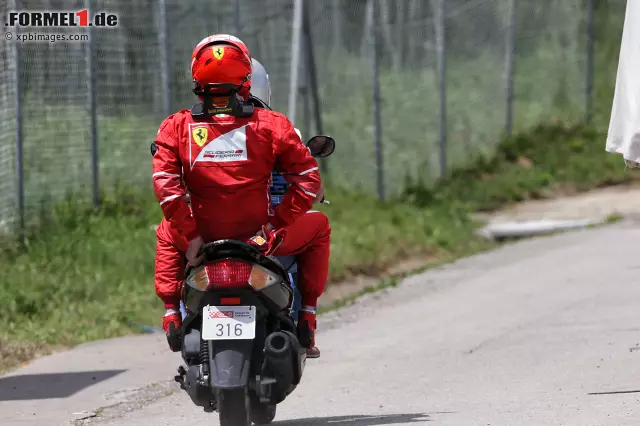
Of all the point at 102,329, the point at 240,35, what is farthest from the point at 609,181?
the point at 102,329

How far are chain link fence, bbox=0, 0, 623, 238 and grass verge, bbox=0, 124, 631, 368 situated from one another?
Result: 28cm

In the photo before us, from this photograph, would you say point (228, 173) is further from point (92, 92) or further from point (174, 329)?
point (92, 92)

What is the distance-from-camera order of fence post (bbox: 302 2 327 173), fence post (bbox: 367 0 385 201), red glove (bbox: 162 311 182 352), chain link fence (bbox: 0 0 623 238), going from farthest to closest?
fence post (bbox: 367 0 385 201)
fence post (bbox: 302 2 327 173)
chain link fence (bbox: 0 0 623 238)
red glove (bbox: 162 311 182 352)

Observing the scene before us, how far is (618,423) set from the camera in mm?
6723

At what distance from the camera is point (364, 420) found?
7293mm

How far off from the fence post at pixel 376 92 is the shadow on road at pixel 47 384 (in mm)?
8020

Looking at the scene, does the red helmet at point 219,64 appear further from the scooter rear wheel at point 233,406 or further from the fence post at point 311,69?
the fence post at point 311,69

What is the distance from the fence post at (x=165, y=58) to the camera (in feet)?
46.7

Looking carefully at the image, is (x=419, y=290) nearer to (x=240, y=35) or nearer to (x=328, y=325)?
(x=328, y=325)

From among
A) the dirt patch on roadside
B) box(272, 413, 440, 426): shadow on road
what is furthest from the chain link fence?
box(272, 413, 440, 426): shadow on road

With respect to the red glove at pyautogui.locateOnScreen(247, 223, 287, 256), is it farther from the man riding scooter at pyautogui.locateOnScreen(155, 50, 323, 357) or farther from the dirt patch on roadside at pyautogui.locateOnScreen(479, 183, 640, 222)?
the dirt patch on roadside at pyautogui.locateOnScreen(479, 183, 640, 222)

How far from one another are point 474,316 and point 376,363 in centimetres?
195

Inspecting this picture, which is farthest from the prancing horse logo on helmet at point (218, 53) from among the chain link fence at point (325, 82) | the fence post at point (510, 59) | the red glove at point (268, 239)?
the fence post at point (510, 59)

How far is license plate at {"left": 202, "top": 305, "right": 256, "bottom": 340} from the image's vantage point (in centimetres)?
630
